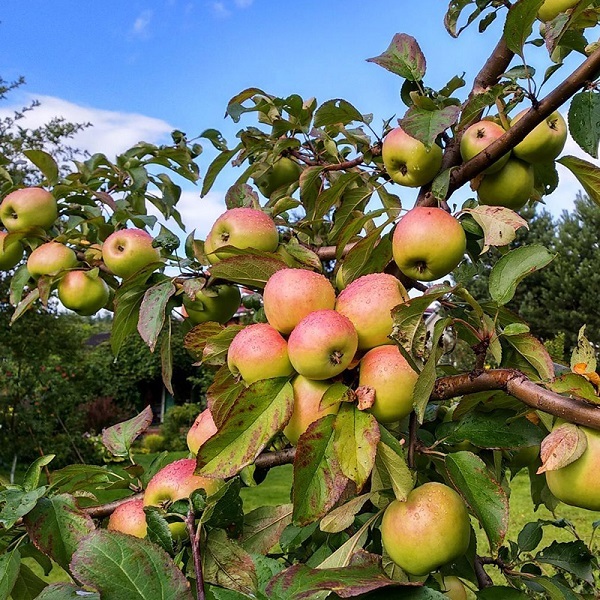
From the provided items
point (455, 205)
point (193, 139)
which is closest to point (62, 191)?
point (193, 139)

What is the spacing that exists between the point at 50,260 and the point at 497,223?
3.17 feet

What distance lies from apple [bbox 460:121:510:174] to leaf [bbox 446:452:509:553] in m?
0.42

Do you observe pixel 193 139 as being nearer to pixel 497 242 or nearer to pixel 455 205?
pixel 455 205

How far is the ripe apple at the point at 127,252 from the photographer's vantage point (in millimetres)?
1203

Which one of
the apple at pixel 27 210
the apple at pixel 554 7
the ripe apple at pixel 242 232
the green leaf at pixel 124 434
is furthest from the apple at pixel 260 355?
the apple at pixel 27 210

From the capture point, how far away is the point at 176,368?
13.0m

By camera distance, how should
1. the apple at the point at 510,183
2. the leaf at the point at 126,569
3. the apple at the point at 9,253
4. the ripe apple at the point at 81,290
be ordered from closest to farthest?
the leaf at the point at 126,569 < the apple at the point at 510,183 < the ripe apple at the point at 81,290 < the apple at the point at 9,253

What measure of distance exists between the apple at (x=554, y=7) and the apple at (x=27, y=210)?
45.1 inches

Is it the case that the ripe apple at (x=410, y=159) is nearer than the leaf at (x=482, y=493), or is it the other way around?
the leaf at (x=482, y=493)

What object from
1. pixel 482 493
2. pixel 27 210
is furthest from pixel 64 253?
pixel 482 493

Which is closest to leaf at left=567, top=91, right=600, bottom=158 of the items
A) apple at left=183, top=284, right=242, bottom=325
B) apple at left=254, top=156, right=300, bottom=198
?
apple at left=183, top=284, right=242, bottom=325

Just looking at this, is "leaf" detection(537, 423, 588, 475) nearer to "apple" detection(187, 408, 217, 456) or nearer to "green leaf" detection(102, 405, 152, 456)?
"apple" detection(187, 408, 217, 456)

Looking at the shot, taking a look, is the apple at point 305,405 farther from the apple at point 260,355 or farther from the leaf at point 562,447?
the leaf at point 562,447

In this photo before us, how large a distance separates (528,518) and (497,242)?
15.9 ft
